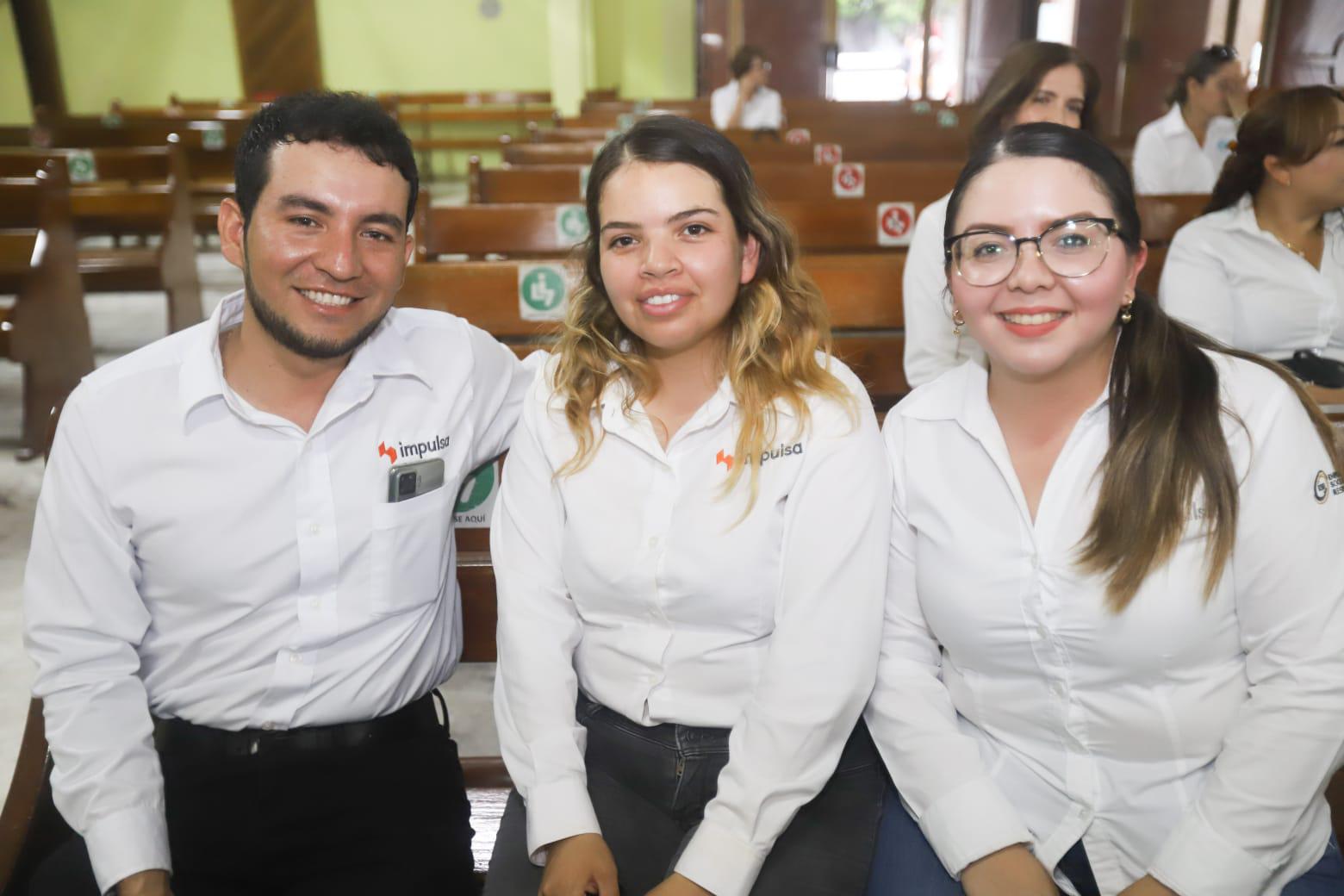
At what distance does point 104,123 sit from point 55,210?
348 cm

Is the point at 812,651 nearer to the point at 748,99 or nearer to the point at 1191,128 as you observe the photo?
the point at 1191,128

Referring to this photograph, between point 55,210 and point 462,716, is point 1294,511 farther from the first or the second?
point 55,210

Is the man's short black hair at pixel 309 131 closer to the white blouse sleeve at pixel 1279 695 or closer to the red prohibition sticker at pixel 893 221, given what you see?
the white blouse sleeve at pixel 1279 695

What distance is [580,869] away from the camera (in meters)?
1.13

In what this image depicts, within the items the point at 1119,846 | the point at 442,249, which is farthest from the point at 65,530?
the point at 442,249

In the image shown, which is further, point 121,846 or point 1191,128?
point 1191,128

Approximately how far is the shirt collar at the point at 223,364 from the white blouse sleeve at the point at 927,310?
1155mm

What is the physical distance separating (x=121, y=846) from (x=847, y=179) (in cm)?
311

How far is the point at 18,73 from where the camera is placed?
35.2ft

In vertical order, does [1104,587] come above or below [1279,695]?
above

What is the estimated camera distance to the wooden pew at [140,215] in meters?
4.37

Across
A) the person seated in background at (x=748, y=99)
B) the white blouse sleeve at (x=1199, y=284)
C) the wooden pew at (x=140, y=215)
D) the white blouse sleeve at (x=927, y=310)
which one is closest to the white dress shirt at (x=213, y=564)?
the white blouse sleeve at (x=927, y=310)

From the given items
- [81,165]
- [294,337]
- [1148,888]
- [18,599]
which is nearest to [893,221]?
[294,337]

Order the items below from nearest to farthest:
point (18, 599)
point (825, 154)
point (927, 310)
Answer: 1. point (927, 310)
2. point (18, 599)
3. point (825, 154)
